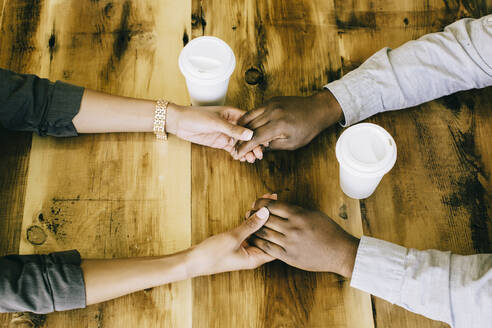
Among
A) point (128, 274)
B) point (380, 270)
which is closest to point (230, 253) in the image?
point (128, 274)

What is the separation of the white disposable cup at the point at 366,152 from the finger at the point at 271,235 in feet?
0.71

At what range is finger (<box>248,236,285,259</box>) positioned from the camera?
3.12ft

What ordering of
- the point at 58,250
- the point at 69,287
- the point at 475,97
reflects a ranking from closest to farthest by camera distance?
the point at 69,287 → the point at 58,250 → the point at 475,97

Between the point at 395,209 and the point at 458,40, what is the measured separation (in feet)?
1.56

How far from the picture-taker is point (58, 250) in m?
1.00

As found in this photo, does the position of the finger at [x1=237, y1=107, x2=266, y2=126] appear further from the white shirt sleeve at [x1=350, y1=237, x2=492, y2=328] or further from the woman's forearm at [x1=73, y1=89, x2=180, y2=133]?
the white shirt sleeve at [x1=350, y1=237, x2=492, y2=328]

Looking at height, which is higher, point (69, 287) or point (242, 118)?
point (242, 118)

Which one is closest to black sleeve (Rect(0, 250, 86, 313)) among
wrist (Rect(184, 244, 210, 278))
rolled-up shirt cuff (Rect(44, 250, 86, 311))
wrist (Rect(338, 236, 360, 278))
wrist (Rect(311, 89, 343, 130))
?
rolled-up shirt cuff (Rect(44, 250, 86, 311))

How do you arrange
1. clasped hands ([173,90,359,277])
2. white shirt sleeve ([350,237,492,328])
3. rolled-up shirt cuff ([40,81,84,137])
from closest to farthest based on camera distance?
white shirt sleeve ([350,237,492,328]), clasped hands ([173,90,359,277]), rolled-up shirt cuff ([40,81,84,137])

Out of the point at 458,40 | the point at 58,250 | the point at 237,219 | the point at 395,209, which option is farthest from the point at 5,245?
the point at 458,40

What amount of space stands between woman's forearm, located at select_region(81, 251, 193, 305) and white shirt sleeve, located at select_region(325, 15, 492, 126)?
573 millimetres

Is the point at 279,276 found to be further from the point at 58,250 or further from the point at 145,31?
the point at 145,31

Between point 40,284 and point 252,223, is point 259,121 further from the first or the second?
point 40,284

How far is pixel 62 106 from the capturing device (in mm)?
1046
